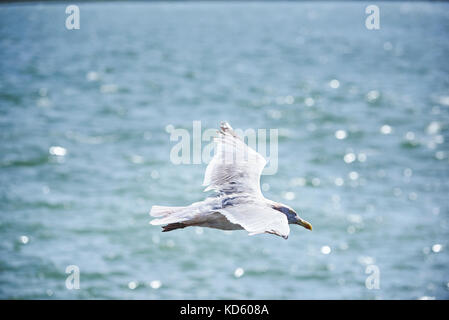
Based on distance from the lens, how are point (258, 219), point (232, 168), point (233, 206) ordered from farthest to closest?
point (232, 168) < point (233, 206) < point (258, 219)

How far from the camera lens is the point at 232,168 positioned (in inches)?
365

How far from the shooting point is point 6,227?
32.2 meters

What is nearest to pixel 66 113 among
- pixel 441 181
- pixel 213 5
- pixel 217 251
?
pixel 217 251

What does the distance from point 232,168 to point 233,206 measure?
151 centimetres

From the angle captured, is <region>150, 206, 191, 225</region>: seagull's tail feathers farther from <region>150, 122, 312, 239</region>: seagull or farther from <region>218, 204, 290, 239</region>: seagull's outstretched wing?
<region>218, 204, 290, 239</region>: seagull's outstretched wing

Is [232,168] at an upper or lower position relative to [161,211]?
upper

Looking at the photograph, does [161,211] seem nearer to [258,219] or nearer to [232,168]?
[258,219]

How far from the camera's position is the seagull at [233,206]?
280 inches

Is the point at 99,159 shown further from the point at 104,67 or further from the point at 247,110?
the point at 104,67

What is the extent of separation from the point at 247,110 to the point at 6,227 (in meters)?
21.4

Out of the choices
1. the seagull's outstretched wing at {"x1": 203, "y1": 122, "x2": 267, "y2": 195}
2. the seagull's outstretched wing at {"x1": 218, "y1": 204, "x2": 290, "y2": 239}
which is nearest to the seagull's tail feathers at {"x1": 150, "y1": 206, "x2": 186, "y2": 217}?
the seagull's outstretched wing at {"x1": 218, "y1": 204, "x2": 290, "y2": 239}

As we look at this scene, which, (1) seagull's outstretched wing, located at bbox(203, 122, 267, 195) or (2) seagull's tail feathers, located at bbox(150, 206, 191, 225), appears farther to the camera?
(1) seagull's outstretched wing, located at bbox(203, 122, 267, 195)

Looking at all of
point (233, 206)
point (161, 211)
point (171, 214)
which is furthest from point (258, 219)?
point (161, 211)

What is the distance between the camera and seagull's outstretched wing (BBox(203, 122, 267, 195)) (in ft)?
29.2
